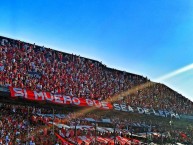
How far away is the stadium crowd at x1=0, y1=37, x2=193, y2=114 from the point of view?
37.5 metres

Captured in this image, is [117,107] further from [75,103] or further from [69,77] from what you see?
[69,77]

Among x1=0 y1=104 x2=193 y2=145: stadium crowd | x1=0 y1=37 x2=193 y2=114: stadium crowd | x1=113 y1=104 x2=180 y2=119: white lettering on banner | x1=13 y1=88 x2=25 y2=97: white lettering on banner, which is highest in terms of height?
x1=0 y1=37 x2=193 y2=114: stadium crowd

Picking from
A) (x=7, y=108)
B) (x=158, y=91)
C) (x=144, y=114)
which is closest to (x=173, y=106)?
(x=158, y=91)

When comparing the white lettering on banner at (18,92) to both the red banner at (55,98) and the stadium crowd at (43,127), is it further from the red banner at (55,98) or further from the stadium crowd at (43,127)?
the stadium crowd at (43,127)

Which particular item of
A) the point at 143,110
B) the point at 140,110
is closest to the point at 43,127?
the point at 140,110

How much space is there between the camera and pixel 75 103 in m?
35.7

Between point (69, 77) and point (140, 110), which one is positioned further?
point (69, 77)

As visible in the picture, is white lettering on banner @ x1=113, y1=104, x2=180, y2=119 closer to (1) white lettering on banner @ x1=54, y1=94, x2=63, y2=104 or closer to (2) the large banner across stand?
(2) the large banner across stand

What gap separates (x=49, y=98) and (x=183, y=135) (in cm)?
2325

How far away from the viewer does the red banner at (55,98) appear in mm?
31231

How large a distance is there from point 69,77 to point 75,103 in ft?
27.9

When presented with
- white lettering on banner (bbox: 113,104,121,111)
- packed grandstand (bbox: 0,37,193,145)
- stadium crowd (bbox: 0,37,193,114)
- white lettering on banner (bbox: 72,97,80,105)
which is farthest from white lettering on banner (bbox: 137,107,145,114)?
white lettering on banner (bbox: 72,97,80,105)

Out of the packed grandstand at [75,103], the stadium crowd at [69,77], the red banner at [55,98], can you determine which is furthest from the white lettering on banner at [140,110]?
the red banner at [55,98]

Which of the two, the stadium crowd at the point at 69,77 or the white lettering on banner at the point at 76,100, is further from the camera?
the stadium crowd at the point at 69,77
